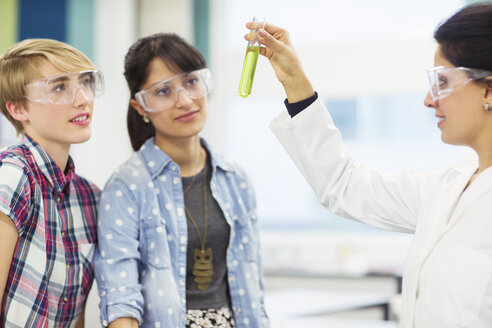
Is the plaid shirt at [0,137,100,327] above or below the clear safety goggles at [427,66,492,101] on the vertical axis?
below

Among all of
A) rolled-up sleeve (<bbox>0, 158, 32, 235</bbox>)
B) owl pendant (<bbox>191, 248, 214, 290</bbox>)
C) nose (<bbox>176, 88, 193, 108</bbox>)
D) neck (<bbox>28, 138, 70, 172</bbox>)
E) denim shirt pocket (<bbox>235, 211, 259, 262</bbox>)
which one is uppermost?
nose (<bbox>176, 88, 193, 108</bbox>)

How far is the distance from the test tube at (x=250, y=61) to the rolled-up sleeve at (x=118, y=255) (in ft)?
1.51

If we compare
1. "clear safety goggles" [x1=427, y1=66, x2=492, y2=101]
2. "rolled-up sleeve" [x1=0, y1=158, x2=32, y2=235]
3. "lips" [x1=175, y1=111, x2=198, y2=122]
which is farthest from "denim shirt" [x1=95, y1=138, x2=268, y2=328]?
"clear safety goggles" [x1=427, y1=66, x2=492, y2=101]

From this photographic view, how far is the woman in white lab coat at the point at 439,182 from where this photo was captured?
4.13 feet

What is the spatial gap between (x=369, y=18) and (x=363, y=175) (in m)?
3.35

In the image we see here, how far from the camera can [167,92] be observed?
69.0 inches

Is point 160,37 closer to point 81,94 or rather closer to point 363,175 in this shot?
point 81,94

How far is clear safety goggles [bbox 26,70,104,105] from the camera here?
1.58 m

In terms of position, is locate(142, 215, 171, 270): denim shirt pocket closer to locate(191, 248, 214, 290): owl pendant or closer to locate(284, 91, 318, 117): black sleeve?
locate(191, 248, 214, 290): owl pendant

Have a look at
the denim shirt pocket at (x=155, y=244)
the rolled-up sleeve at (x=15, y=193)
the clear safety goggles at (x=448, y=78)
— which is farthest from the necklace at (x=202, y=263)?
the clear safety goggles at (x=448, y=78)

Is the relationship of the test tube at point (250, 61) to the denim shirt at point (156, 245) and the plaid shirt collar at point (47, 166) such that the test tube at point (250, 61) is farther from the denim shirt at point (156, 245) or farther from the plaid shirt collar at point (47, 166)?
the plaid shirt collar at point (47, 166)

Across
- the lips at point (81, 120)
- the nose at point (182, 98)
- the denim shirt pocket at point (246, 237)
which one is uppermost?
the nose at point (182, 98)

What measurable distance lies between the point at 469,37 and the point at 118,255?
1.06 meters

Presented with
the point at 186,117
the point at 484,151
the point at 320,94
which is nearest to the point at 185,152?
the point at 186,117
